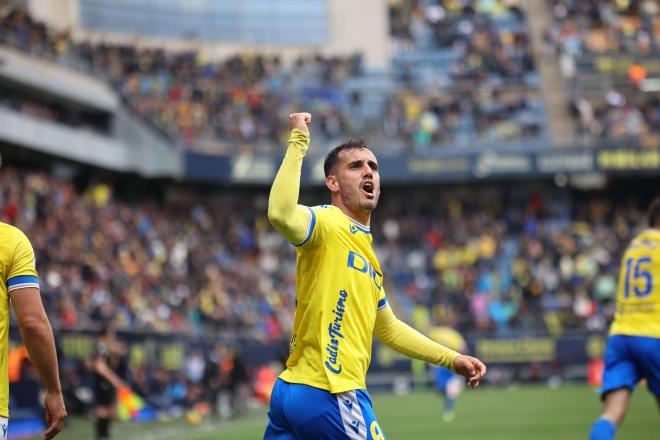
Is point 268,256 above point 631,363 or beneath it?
beneath

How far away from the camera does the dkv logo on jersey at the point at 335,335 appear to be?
5.57m

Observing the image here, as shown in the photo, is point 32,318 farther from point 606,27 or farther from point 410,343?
point 606,27

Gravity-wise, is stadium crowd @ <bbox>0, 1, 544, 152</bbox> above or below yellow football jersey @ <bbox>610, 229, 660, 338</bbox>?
above

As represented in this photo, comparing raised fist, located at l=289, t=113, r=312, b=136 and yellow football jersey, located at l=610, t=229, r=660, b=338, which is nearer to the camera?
raised fist, located at l=289, t=113, r=312, b=136

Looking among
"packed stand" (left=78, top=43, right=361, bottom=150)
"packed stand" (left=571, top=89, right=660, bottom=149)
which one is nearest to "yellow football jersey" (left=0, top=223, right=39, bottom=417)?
"packed stand" (left=78, top=43, right=361, bottom=150)

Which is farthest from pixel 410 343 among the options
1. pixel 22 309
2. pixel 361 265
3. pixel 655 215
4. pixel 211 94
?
pixel 211 94

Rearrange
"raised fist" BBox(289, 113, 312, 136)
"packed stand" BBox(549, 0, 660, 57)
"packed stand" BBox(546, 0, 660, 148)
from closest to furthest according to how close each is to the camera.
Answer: "raised fist" BBox(289, 113, 312, 136)
"packed stand" BBox(546, 0, 660, 148)
"packed stand" BBox(549, 0, 660, 57)

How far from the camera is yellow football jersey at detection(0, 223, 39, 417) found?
16.9 ft

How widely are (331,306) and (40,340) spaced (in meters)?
1.56

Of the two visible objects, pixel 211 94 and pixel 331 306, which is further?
pixel 211 94

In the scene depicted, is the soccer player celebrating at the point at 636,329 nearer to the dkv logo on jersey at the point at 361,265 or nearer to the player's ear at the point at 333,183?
the dkv logo on jersey at the point at 361,265

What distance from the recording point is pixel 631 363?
859cm

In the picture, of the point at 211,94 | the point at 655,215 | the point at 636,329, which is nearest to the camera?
the point at 636,329

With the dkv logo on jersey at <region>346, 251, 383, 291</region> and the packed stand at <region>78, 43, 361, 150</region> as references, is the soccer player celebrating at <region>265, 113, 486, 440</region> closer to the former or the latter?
the dkv logo on jersey at <region>346, 251, 383, 291</region>
